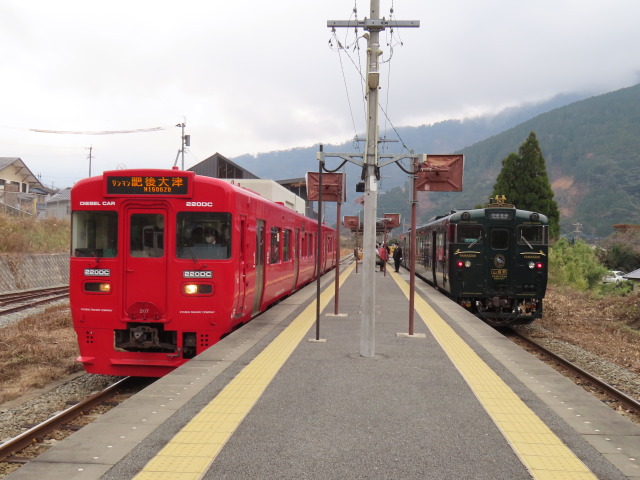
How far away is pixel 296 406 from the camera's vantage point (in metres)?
5.64

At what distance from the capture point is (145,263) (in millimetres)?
8180

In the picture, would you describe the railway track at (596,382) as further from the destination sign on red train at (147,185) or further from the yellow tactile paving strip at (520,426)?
the destination sign on red train at (147,185)

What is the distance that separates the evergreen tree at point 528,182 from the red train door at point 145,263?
3380cm

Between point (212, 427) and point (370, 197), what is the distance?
4041mm

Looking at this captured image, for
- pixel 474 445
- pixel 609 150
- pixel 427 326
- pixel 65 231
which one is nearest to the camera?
pixel 474 445

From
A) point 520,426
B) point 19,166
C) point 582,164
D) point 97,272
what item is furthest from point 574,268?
point 582,164

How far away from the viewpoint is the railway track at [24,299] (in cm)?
1648

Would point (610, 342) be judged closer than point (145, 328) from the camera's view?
No

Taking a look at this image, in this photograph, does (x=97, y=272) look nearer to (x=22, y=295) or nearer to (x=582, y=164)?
(x=22, y=295)

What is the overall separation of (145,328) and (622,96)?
18060 centimetres

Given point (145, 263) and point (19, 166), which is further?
point (19, 166)

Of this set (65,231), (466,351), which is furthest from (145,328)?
(65,231)

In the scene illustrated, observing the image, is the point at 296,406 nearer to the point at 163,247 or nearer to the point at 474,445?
the point at 474,445

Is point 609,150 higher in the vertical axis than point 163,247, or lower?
higher
